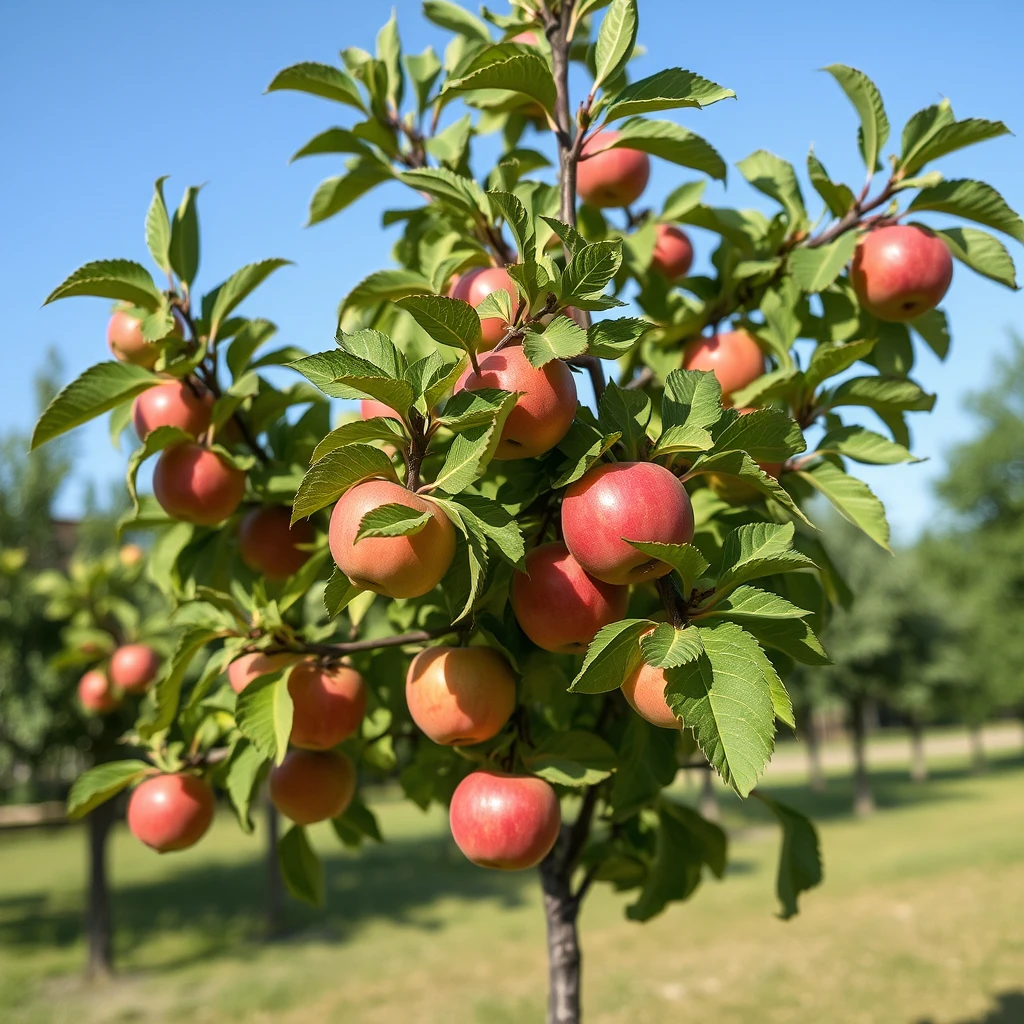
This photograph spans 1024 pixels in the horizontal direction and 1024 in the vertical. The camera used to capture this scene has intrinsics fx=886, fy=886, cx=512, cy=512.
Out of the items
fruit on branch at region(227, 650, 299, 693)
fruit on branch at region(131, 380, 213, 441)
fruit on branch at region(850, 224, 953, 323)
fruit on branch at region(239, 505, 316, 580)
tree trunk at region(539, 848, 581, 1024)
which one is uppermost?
fruit on branch at region(850, 224, 953, 323)

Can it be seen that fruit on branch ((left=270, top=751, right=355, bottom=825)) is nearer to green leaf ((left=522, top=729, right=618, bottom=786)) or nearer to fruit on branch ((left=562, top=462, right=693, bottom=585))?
green leaf ((left=522, top=729, right=618, bottom=786))

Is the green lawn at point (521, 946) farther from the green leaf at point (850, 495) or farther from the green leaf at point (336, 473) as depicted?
the green leaf at point (336, 473)

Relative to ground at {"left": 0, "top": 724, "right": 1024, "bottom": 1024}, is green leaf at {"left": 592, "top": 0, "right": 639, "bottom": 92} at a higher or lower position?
higher

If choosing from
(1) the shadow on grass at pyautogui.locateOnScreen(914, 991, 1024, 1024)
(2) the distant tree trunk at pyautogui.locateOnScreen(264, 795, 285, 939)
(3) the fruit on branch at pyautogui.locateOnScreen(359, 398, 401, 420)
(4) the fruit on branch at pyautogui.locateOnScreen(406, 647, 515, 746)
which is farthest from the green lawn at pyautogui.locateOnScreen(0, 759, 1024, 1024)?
(3) the fruit on branch at pyautogui.locateOnScreen(359, 398, 401, 420)

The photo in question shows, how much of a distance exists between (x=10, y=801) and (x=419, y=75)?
1891cm

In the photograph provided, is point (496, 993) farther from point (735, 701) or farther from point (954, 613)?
point (954, 613)

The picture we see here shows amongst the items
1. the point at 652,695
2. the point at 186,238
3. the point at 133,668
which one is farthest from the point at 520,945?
the point at 652,695

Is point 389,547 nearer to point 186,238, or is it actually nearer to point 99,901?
point 186,238

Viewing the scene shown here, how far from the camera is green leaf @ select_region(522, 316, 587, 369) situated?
4.45 feet

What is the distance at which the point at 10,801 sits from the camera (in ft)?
57.2

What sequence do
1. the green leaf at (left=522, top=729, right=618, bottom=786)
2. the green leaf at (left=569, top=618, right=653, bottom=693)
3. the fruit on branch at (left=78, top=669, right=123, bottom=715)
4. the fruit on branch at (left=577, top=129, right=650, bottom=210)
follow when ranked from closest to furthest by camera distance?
the green leaf at (left=569, top=618, right=653, bottom=693) → the green leaf at (left=522, top=729, right=618, bottom=786) → the fruit on branch at (left=577, top=129, right=650, bottom=210) → the fruit on branch at (left=78, top=669, right=123, bottom=715)

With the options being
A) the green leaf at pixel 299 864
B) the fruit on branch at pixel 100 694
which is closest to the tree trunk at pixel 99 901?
the fruit on branch at pixel 100 694

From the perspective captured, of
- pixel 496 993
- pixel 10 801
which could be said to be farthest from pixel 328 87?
pixel 10 801

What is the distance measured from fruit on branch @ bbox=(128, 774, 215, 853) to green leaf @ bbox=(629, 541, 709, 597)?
149 centimetres
